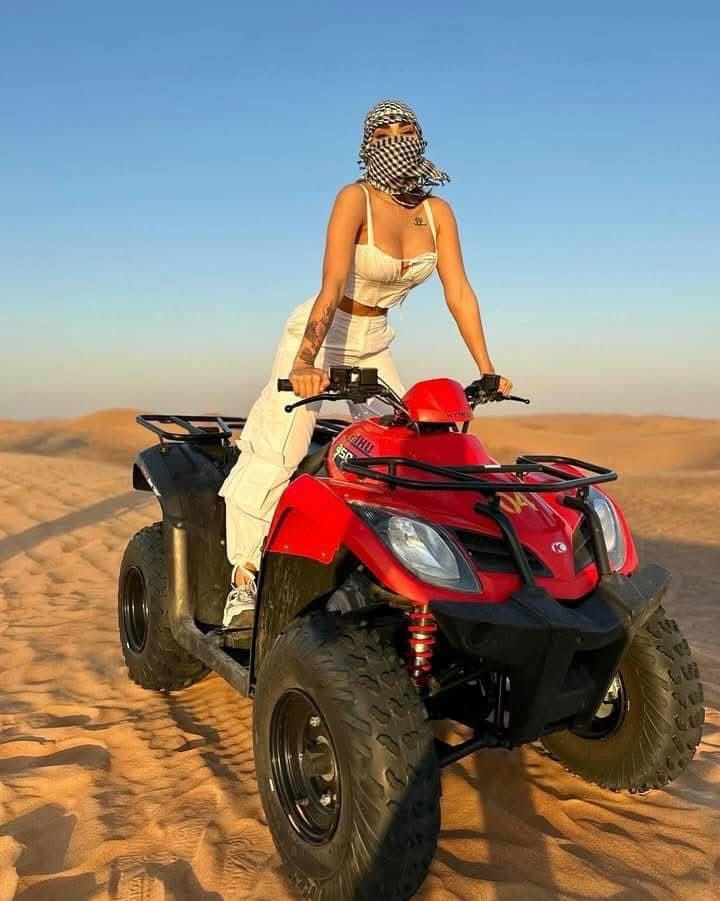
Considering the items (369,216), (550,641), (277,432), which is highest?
(369,216)

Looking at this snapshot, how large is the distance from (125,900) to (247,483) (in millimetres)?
1731

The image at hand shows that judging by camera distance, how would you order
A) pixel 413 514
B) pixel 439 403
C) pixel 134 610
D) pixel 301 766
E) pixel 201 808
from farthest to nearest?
pixel 134 610, pixel 201 808, pixel 439 403, pixel 301 766, pixel 413 514

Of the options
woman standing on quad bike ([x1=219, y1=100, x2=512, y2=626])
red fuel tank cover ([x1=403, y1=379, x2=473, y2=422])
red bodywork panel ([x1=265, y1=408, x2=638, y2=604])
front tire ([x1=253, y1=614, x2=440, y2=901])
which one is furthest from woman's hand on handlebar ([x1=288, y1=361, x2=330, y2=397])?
front tire ([x1=253, y1=614, x2=440, y2=901])

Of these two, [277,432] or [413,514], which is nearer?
[413,514]

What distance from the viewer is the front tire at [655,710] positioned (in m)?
3.17

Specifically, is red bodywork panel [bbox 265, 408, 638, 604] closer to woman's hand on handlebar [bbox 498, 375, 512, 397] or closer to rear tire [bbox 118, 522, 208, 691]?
woman's hand on handlebar [bbox 498, 375, 512, 397]

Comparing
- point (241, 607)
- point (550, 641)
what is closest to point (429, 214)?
point (241, 607)

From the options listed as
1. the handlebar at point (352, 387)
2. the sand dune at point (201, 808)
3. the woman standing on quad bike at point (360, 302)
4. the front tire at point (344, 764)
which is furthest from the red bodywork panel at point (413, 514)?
the sand dune at point (201, 808)

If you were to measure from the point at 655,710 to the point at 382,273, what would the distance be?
2111 millimetres

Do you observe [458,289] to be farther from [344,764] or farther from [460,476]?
[344,764]

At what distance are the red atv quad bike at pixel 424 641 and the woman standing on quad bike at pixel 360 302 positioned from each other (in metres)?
0.28

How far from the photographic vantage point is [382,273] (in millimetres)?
3725

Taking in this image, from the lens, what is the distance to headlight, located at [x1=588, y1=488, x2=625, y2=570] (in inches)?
118

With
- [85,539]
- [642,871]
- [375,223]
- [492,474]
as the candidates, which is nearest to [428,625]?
[492,474]
